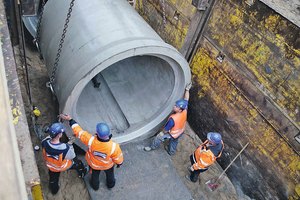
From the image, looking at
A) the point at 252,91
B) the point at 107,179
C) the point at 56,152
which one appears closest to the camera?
the point at 56,152

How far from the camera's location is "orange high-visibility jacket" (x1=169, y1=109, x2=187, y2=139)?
549cm

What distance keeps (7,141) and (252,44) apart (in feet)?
14.9

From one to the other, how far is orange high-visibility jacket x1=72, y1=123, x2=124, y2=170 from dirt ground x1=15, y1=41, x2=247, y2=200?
85cm

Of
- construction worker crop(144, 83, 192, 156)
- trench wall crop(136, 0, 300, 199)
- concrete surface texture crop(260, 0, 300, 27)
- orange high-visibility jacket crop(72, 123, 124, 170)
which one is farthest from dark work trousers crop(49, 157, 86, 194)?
concrete surface texture crop(260, 0, 300, 27)

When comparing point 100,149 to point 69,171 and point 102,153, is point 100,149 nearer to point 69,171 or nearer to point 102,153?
point 102,153

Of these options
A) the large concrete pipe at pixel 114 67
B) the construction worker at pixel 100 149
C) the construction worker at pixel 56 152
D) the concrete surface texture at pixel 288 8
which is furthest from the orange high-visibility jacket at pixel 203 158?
the concrete surface texture at pixel 288 8

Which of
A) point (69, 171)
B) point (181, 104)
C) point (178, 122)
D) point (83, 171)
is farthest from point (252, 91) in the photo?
point (69, 171)

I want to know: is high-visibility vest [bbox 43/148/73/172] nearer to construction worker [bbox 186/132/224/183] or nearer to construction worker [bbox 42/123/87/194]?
construction worker [bbox 42/123/87/194]

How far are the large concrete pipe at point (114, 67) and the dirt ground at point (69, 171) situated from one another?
0.77 meters

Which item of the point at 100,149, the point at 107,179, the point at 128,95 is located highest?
the point at 100,149

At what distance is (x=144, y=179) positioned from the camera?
5.54 meters

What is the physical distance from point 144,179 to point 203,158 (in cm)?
116

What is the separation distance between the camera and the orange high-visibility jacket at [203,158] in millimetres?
5156

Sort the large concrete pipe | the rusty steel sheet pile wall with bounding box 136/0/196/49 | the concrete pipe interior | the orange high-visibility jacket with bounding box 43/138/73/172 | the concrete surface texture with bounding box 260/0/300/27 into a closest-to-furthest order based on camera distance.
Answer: the orange high-visibility jacket with bounding box 43/138/73/172, the concrete surface texture with bounding box 260/0/300/27, the large concrete pipe, the concrete pipe interior, the rusty steel sheet pile wall with bounding box 136/0/196/49
